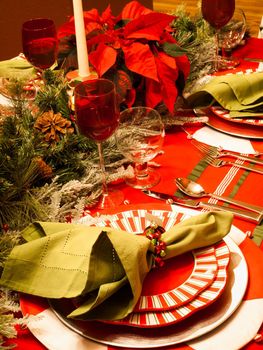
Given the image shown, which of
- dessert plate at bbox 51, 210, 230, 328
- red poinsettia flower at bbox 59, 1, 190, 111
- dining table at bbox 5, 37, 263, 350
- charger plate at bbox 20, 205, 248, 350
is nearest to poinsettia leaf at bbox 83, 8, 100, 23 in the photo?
red poinsettia flower at bbox 59, 1, 190, 111

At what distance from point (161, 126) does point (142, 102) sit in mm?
202

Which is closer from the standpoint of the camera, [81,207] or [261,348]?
[261,348]

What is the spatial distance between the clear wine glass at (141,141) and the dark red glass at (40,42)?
24 cm

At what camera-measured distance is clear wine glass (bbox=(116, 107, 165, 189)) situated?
0.98 m

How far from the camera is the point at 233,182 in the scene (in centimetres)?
96

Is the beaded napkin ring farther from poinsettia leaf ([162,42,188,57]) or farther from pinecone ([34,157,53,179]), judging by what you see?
poinsettia leaf ([162,42,188,57])

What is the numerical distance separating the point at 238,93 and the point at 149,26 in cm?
26

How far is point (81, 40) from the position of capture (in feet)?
3.42

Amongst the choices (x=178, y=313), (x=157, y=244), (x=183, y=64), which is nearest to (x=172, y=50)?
(x=183, y=64)

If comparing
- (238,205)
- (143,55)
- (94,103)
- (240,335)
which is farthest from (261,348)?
(143,55)

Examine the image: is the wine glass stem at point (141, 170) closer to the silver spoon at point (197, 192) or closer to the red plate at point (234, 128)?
the silver spoon at point (197, 192)

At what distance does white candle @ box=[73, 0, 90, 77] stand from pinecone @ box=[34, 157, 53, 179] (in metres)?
0.26

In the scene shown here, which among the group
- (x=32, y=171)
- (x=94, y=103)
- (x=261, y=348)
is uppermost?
(x=94, y=103)

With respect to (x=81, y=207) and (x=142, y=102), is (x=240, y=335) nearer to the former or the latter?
(x=81, y=207)
